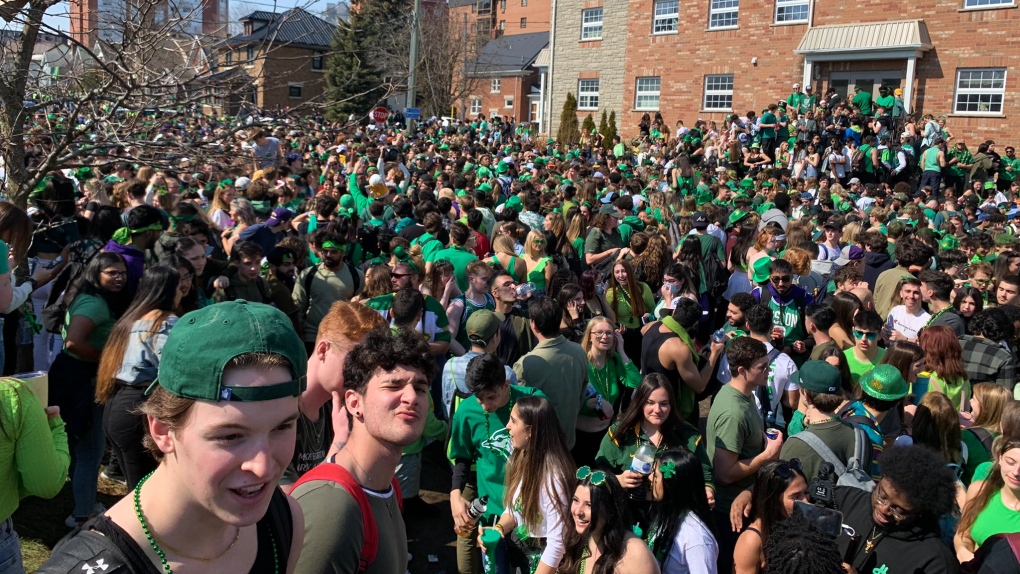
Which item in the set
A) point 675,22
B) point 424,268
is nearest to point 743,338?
point 424,268

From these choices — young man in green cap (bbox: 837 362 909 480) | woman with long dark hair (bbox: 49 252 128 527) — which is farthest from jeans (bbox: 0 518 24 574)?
young man in green cap (bbox: 837 362 909 480)

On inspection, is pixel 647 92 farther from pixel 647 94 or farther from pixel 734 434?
pixel 734 434

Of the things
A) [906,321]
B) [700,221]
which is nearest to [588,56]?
[700,221]

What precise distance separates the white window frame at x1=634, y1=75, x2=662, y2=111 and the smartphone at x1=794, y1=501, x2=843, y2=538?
30.1m

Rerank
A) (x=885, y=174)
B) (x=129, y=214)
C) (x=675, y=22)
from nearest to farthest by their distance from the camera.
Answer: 1. (x=129, y=214)
2. (x=885, y=174)
3. (x=675, y=22)

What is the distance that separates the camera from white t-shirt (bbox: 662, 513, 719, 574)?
144 inches

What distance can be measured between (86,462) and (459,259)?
3561mm

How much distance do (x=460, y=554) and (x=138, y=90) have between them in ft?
10.3

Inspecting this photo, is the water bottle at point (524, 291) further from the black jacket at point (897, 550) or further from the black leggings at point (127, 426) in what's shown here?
the black jacket at point (897, 550)

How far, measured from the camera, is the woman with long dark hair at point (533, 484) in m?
3.98

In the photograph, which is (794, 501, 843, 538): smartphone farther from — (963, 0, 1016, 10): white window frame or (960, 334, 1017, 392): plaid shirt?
(963, 0, 1016, 10): white window frame

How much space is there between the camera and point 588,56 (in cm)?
3491

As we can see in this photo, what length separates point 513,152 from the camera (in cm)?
2062

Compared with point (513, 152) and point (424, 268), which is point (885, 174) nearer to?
point (513, 152)
